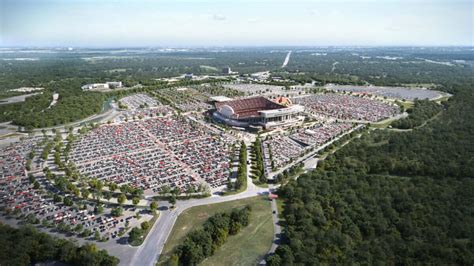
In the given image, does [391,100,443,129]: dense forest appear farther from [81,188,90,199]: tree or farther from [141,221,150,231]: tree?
[81,188,90,199]: tree

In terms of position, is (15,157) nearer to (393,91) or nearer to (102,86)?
(102,86)

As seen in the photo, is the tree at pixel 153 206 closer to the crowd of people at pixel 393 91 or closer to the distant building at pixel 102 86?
the crowd of people at pixel 393 91

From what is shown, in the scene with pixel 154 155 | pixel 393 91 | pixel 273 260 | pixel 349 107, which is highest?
pixel 393 91

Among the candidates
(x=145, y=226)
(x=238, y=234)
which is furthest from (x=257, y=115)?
(x=145, y=226)

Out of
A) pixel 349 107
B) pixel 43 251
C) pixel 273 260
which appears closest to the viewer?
pixel 273 260

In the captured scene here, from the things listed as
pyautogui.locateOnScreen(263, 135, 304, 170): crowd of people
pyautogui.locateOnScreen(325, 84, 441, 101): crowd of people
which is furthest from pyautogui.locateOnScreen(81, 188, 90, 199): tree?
pyautogui.locateOnScreen(325, 84, 441, 101): crowd of people
